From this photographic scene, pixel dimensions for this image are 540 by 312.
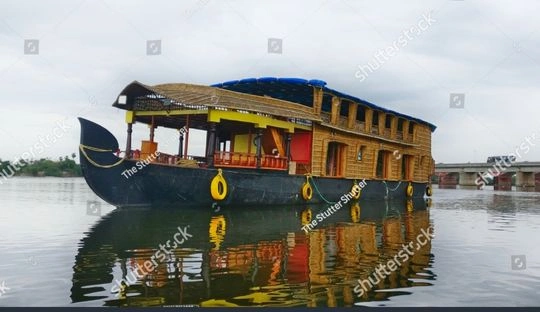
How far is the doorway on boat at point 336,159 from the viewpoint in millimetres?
21688

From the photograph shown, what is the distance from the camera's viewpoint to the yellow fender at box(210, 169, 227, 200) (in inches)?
589

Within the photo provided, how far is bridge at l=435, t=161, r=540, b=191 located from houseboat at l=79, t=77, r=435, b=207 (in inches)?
1785

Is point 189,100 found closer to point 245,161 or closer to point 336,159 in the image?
point 245,161

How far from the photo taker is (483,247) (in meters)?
8.80

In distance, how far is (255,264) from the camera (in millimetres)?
6617

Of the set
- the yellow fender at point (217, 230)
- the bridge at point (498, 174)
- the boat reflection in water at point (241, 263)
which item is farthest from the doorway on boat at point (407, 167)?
the bridge at point (498, 174)

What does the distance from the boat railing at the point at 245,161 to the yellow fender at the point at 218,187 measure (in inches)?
18.1

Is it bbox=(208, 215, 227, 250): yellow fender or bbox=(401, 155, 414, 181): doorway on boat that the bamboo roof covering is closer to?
bbox=(208, 215, 227, 250): yellow fender

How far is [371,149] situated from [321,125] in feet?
17.8

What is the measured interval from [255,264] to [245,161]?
9999mm

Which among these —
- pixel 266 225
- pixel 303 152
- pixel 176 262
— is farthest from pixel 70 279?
pixel 303 152

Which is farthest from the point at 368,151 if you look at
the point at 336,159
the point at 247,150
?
the point at 247,150

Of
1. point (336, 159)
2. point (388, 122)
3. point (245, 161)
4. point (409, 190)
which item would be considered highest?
point (388, 122)

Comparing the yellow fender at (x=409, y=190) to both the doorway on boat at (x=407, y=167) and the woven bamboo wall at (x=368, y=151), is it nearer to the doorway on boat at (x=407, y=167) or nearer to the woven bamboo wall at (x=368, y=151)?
the doorway on boat at (x=407, y=167)
